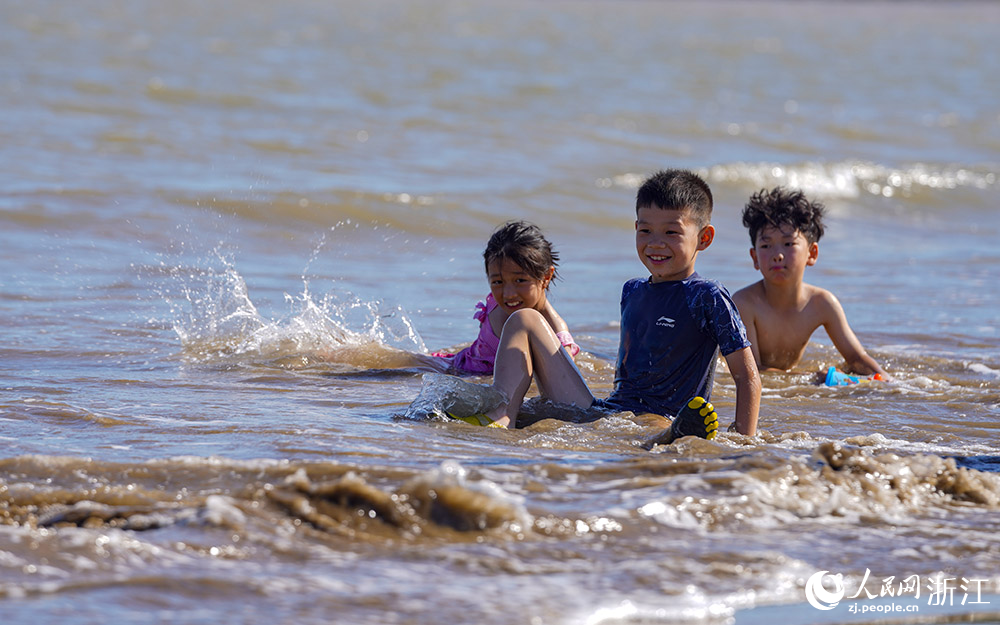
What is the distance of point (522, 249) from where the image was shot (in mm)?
5031

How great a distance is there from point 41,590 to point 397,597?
831mm

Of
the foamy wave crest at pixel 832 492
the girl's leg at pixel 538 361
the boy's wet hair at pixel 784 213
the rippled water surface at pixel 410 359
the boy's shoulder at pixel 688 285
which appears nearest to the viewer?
the rippled water surface at pixel 410 359

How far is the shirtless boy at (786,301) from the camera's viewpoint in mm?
6176

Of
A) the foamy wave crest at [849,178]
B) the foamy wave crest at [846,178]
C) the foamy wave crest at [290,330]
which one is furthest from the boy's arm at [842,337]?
the foamy wave crest at [849,178]

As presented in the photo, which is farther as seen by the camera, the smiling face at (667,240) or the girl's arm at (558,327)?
the girl's arm at (558,327)

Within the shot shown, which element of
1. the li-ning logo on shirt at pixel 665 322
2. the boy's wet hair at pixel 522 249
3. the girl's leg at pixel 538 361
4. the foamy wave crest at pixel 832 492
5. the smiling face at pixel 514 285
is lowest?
the foamy wave crest at pixel 832 492

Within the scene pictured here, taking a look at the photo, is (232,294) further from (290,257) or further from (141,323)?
(290,257)

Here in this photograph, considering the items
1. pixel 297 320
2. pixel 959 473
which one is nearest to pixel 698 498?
pixel 959 473

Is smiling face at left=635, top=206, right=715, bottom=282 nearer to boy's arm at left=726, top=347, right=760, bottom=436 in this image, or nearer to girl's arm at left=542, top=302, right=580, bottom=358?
boy's arm at left=726, top=347, right=760, bottom=436

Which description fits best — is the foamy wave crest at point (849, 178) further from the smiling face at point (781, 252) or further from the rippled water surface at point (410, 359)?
the smiling face at point (781, 252)

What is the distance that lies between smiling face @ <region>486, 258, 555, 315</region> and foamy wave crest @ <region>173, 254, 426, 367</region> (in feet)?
4.18

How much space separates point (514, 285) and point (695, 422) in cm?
136

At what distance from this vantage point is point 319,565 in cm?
299

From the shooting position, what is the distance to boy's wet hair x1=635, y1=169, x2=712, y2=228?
4.54 m
